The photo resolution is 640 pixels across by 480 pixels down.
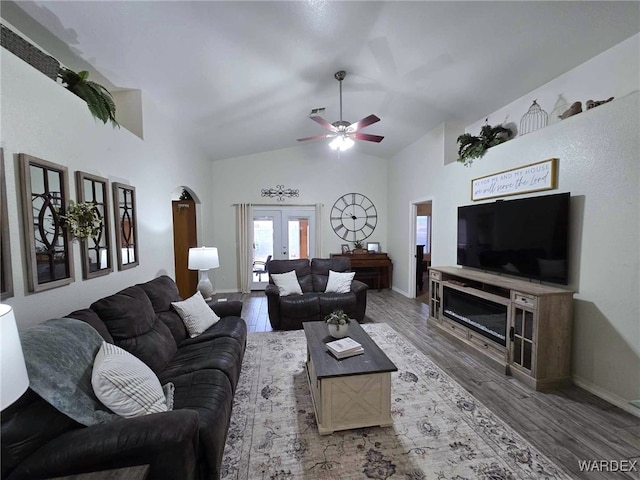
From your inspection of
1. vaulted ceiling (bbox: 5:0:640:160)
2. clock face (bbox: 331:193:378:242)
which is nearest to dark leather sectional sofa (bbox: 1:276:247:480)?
vaulted ceiling (bbox: 5:0:640:160)

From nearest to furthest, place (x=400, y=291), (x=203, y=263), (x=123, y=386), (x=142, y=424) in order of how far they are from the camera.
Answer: (x=142, y=424) → (x=123, y=386) → (x=203, y=263) → (x=400, y=291)

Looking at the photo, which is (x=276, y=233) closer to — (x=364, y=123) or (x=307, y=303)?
(x=307, y=303)

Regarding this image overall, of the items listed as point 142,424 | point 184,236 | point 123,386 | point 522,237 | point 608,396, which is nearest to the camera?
point 142,424

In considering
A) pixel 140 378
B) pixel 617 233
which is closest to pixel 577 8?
pixel 617 233

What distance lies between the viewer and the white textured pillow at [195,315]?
2.58 metres

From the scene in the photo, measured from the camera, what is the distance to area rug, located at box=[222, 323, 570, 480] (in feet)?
5.27

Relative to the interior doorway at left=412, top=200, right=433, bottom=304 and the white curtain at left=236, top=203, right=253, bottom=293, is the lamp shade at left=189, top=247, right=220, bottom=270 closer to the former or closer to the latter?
the white curtain at left=236, top=203, right=253, bottom=293

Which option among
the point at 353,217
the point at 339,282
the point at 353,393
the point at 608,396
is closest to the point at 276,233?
the point at 353,217

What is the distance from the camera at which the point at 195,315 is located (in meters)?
2.64

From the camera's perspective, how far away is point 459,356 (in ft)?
9.91

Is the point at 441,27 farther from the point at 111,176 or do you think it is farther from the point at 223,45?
the point at 111,176

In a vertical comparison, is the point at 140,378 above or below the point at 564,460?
above

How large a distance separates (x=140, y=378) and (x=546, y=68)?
4247 mm

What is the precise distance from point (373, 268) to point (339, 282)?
89.0 inches
